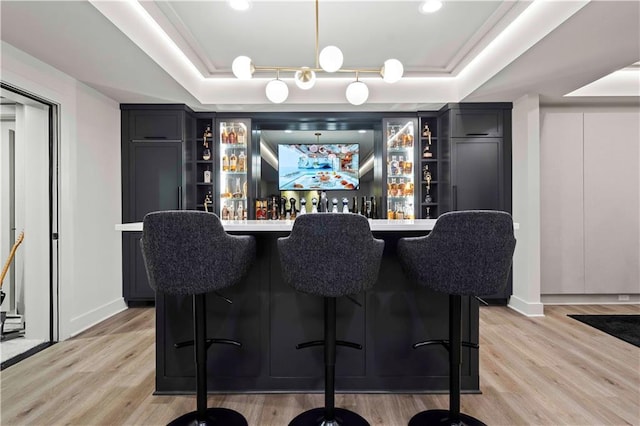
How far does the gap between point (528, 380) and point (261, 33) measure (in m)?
3.30

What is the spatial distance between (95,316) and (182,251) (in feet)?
8.49

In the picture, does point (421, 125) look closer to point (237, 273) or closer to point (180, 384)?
point (237, 273)

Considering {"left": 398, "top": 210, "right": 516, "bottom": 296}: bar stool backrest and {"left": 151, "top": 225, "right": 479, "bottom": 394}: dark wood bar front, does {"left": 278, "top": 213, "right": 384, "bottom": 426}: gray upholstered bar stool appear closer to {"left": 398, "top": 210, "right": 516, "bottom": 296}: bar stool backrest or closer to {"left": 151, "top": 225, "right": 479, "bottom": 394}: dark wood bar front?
{"left": 398, "top": 210, "right": 516, "bottom": 296}: bar stool backrest

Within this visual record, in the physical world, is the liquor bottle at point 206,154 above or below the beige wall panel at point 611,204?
above

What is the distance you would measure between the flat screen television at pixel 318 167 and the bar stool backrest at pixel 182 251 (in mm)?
3225

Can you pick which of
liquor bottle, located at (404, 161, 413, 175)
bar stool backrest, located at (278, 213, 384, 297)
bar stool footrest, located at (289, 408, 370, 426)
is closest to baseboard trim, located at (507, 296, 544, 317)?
liquor bottle, located at (404, 161, 413, 175)

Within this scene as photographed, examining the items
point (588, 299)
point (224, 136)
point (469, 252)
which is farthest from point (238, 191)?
point (588, 299)

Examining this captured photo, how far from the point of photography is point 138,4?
7.80ft

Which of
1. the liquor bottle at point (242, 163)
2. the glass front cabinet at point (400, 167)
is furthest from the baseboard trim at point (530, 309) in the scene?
the liquor bottle at point (242, 163)

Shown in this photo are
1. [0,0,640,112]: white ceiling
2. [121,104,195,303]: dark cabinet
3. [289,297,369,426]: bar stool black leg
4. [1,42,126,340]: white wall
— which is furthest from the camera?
[121,104,195,303]: dark cabinet

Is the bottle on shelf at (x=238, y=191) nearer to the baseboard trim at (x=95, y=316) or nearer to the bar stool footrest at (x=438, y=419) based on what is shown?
the baseboard trim at (x=95, y=316)

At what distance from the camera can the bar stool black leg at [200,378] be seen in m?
1.60

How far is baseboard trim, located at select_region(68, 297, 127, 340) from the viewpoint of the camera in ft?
9.97

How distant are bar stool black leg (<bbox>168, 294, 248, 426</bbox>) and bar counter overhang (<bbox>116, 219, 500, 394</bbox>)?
323 mm
